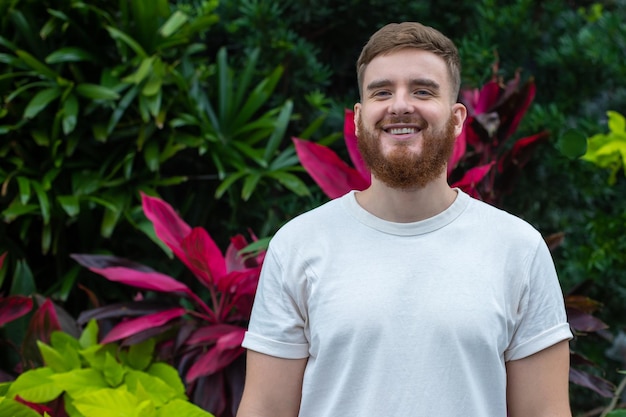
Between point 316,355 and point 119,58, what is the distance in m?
1.99

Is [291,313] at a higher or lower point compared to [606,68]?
lower

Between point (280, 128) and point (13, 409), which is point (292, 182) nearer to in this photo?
point (280, 128)

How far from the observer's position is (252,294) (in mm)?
2154

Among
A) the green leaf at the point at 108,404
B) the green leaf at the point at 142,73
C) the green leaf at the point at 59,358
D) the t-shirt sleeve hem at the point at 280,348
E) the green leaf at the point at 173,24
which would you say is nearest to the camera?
the t-shirt sleeve hem at the point at 280,348

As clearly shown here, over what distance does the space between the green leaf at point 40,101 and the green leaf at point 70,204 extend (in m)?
0.30

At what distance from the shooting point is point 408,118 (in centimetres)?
145

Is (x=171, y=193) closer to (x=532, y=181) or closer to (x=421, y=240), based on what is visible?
(x=532, y=181)

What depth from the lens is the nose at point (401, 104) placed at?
4.70 ft

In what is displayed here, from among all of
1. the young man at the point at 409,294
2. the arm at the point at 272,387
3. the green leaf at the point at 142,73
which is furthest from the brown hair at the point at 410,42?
the green leaf at the point at 142,73

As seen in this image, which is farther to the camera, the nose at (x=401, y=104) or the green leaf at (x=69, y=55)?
the green leaf at (x=69, y=55)

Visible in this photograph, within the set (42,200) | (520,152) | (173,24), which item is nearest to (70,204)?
(42,200)

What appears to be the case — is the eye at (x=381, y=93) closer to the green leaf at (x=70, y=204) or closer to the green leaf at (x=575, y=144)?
the green leaf at (x=575, y=144)

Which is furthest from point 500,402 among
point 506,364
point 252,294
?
point 252,294

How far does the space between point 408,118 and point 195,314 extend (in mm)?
970
